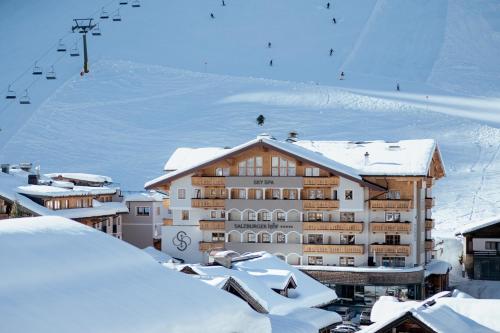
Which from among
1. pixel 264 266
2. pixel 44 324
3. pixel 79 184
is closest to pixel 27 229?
pixel 44 324

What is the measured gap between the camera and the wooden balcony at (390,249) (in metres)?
40.9

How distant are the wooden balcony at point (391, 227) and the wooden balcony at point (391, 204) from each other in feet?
1.71

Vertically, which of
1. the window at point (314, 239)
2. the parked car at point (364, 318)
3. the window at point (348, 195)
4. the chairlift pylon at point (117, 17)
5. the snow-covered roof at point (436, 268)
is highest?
the chairlift pylon at point (117, 17)

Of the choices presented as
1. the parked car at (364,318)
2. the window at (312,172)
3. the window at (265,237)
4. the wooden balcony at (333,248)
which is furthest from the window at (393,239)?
the parked car at (364,318)

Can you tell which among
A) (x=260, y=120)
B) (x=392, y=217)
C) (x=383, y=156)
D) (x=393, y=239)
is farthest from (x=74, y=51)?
(x=393, y=239)

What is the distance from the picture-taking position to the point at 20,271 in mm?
15227

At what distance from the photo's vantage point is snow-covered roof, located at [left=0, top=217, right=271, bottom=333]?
14797 mm

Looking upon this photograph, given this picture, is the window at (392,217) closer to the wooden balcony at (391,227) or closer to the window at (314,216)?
the wooden balcony at (391,227)

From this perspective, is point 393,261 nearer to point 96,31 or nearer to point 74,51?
point 74,51

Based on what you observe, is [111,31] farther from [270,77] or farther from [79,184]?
[79,184]

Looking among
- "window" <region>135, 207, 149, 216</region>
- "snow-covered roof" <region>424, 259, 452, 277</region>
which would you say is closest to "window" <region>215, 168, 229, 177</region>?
"snow-covered roof" <region>424, 259, 452, 277</region>

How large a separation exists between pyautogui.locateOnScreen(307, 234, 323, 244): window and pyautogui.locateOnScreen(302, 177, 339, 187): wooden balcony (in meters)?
1.68

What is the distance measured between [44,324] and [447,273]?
29.9 m

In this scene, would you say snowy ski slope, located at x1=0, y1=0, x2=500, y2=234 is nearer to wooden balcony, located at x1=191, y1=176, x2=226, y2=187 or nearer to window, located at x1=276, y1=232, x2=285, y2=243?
window, located at x1=276, y1=232, x2=285, y2=243
